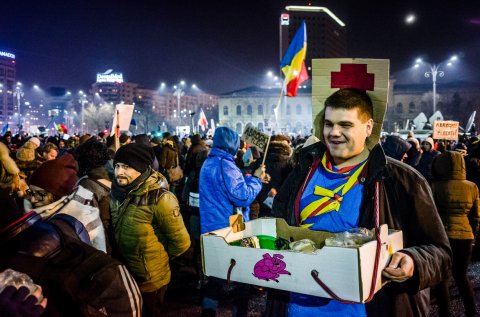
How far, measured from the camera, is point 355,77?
2.46m

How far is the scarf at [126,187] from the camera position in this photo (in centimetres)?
393

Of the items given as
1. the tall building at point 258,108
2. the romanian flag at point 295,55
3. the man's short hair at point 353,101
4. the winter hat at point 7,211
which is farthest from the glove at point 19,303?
the tall building at point 258,108

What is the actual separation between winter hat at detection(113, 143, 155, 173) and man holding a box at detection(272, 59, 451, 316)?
5.83 feet

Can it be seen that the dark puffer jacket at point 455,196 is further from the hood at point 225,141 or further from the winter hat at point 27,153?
the winter hat at point 27,153

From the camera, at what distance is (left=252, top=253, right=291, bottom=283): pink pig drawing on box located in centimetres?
189

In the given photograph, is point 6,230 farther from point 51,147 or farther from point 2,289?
point 51,147

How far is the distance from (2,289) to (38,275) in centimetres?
16

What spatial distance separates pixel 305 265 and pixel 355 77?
3.82ft

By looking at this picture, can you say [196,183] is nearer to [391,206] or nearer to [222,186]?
[222,186]

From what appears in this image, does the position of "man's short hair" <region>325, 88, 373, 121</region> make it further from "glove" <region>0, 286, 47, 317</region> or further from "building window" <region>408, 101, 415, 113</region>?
"building window" <region>408, 101, 415, 113</region>

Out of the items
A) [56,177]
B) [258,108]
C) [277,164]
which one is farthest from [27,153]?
[258,108]

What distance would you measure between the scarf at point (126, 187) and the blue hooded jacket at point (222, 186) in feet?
3.08

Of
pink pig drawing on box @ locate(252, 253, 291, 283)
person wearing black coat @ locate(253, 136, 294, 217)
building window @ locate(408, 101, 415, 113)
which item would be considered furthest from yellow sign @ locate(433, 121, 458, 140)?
building window @ locate(408, 101, 415, 113)

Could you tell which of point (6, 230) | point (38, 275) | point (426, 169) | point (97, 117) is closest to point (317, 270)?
point (38, 275)
